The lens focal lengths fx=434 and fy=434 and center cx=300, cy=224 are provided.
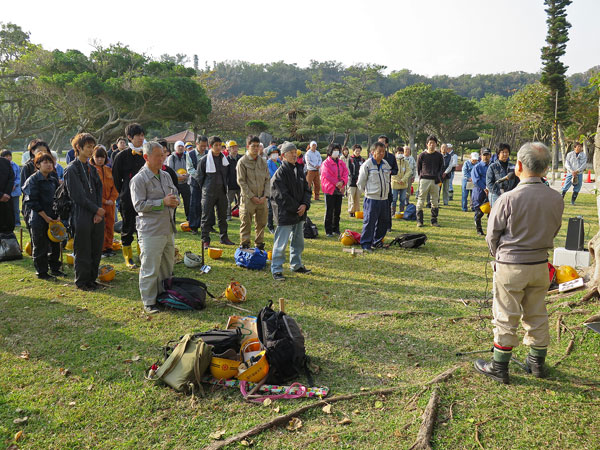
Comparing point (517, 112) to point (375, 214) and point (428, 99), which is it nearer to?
point (428, 99)

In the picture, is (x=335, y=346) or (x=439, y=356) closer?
(x=439, y=356)

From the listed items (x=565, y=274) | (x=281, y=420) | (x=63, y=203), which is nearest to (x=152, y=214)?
(x=63, y=203)

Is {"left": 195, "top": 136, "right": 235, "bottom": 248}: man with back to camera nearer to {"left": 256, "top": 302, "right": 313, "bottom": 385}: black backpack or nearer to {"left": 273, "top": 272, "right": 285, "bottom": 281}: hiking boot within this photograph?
{"left": 273, "top": 272, "right": 285, "bottom": 281}: hiking boot

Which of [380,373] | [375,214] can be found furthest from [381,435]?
[375,214]

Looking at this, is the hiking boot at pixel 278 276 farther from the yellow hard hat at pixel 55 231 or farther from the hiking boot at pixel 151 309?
the yellow hard hat at pixel 55 231

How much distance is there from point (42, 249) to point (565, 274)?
7.89 metres

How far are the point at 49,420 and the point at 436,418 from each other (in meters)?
2.98

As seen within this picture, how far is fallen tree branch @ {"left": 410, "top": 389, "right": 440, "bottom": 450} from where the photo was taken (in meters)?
2.96

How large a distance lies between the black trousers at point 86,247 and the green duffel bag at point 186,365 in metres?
3.05

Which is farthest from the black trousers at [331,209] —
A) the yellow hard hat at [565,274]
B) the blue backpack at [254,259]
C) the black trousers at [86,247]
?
the black trousers at [86,247]

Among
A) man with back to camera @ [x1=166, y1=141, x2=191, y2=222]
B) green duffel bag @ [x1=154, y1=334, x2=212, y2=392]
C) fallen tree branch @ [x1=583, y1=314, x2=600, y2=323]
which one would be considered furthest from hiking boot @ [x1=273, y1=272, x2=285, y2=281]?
man with back to camera @ [x1=166, y1=141, x2=191, y2=222]

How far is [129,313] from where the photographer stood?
18.1 feet

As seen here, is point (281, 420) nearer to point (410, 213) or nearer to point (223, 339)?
point (223, 339)

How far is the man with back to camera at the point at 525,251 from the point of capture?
3.46m
